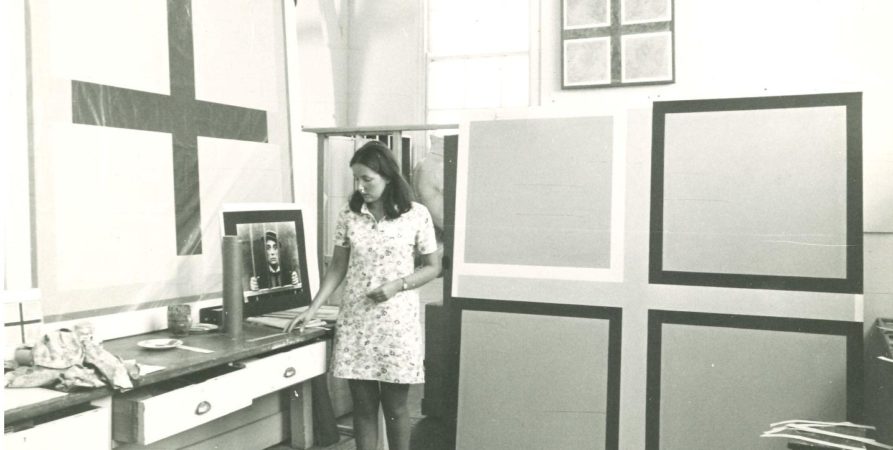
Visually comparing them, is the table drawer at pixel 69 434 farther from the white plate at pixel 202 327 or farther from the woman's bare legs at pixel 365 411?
the woman's bare legs at pixel 365 411

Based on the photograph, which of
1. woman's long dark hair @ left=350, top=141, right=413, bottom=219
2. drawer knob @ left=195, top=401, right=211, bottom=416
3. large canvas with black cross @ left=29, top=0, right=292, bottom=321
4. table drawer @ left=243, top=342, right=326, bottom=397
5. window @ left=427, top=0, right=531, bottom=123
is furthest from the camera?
window @ left=427, top=0, right=531, bottom=123

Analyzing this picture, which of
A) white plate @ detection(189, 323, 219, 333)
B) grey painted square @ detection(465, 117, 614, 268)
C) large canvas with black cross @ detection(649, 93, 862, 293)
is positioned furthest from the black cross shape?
large canvas with black cross @ detection(649, 93, 862, 293)

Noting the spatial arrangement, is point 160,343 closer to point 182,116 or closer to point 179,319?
point 179,319

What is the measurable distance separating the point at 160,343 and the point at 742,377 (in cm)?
203

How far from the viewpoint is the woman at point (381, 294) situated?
2.53 meters

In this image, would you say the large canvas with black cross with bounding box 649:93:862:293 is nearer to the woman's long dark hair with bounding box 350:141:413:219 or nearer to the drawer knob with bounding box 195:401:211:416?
the woman's long dark hair with bounding box 350:141:413:219

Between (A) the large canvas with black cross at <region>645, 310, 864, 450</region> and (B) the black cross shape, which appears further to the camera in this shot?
(B) the black cross shape

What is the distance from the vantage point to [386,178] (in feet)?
8.46

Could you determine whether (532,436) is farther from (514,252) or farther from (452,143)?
(452,143)

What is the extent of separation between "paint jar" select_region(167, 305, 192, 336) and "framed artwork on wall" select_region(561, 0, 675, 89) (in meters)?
2.27

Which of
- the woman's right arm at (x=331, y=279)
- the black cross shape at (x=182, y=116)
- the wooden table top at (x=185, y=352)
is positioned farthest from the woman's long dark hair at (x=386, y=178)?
the black cross shape at (x=182, y=116)

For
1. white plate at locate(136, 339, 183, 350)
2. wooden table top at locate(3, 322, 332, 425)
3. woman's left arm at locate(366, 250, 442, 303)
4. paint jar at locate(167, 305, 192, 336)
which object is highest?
woman's left arm at locate(366, 250, 442, 303)

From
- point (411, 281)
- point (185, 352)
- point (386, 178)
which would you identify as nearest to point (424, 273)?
point (411, 281)

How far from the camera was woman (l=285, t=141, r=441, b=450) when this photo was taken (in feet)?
8.30
